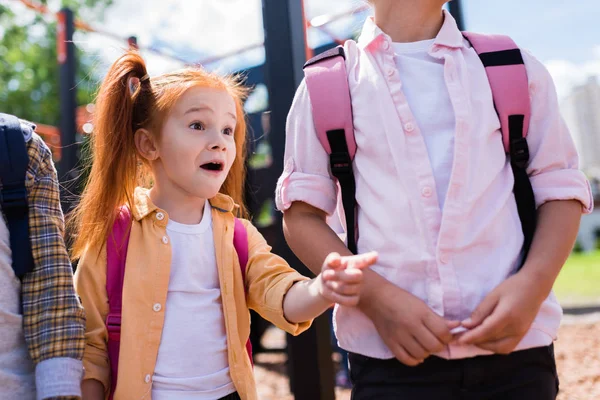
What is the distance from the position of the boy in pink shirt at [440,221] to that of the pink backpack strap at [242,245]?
0.27 meters

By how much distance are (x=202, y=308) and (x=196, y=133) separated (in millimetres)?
494

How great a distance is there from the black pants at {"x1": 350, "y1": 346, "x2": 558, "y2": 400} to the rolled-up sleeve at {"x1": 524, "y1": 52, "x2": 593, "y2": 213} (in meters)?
0.37

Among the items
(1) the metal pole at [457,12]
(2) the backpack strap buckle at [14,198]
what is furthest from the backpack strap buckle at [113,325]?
(1) the metal pole at [457,12]

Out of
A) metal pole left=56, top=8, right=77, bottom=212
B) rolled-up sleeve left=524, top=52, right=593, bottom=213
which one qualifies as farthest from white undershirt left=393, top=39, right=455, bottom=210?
metal pole left=56, top=8, right=77, bottom=212

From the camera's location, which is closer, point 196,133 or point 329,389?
point 196,133

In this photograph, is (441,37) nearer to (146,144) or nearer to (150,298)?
(146,144)

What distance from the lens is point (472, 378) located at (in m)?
1.23

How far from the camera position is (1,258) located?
4.43 feet

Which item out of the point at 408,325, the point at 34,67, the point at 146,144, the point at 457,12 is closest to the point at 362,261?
the point at 408,325

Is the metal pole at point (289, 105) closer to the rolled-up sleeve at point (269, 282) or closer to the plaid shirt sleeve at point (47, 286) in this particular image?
the rolled-up sleeve at point (269, 282)

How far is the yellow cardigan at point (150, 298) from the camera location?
1.44m

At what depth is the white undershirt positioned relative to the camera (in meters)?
1.31

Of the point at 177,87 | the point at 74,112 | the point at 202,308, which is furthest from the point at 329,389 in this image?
the point at 74,112

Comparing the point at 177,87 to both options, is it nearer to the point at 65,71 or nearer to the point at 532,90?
the point at 532,90
